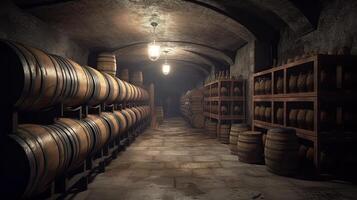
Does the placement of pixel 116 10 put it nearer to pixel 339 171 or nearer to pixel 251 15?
pixel 251 15

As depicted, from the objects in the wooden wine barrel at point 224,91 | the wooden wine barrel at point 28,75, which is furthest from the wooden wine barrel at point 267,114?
the wooden wine barrel at point 28,75

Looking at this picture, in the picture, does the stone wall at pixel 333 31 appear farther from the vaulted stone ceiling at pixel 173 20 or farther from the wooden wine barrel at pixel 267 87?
Result: the wooden wine barrel at pixel 267 87

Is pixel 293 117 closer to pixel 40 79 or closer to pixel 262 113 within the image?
pixel 262 113

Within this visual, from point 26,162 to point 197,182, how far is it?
2.80 m

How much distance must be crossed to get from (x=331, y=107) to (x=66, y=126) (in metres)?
4.82

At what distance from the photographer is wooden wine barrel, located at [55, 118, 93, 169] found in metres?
3.43

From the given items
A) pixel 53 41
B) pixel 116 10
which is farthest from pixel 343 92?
pixel 53 41

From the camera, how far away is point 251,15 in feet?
23.2

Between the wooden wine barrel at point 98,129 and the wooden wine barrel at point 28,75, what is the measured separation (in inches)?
55.5

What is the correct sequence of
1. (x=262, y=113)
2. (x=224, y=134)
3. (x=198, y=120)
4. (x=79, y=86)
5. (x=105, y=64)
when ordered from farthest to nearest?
1. (x=198, y=120)
2. (x=105, y=64)
3. (x=224, y=134)
4. (x=262, y=113)
5. (x=79, y=86)

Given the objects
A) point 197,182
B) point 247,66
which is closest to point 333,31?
point 247,66

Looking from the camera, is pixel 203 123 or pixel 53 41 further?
pixel 203 123

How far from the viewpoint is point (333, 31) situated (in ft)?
17.3

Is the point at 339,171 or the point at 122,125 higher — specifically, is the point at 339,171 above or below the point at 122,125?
below
